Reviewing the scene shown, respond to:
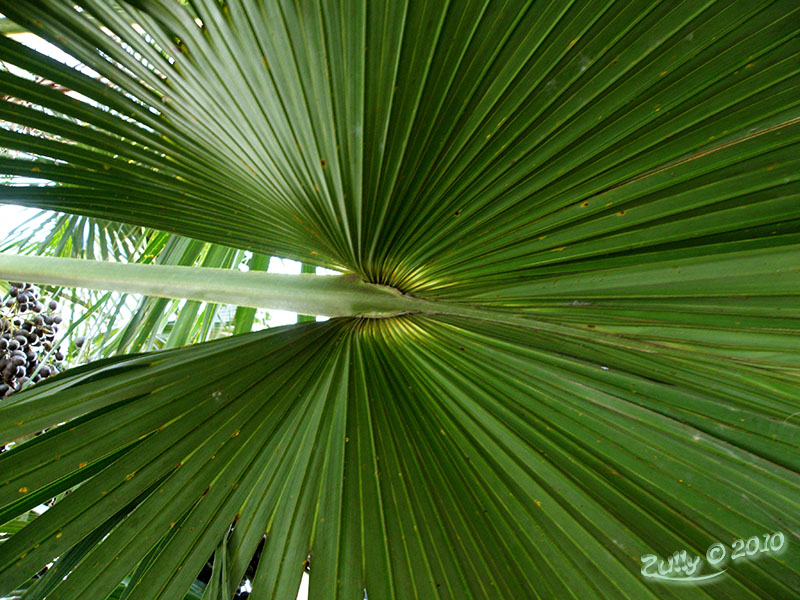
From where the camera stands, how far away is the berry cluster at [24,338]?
1.74m

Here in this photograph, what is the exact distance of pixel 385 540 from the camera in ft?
3.08

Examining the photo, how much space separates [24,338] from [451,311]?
5.12 feet

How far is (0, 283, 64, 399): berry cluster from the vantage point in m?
1.74

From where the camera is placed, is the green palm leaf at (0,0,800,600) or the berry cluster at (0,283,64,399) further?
the berry cluster at (0,283,64,399)

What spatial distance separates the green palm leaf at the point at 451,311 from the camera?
2.39 ft

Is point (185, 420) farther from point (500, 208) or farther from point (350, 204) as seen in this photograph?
point (500, 208)

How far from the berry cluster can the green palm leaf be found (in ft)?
2.96

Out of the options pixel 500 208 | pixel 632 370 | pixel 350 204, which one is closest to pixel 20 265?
pixel 350 204

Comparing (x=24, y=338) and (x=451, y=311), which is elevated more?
(x=451, y=311)

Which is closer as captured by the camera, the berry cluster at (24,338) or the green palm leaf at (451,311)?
the green palm leaf at (451,311)

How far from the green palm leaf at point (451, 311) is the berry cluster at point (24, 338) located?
90cm

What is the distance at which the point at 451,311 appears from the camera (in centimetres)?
108

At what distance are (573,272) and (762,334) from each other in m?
0.28

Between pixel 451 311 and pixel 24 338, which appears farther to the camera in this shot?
pixel 24 338
